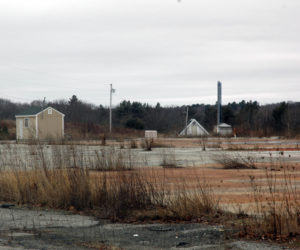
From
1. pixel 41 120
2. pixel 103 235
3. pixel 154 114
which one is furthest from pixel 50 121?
pixel 103 235

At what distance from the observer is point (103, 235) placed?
28.5 feet

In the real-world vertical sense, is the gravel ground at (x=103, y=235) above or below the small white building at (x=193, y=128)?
below

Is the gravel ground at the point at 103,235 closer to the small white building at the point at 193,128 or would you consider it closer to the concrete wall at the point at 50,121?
the concrete wall at the point at 50,121

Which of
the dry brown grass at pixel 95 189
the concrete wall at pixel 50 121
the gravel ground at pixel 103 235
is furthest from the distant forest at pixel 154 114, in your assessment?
the gravel ground at pixel 103 235

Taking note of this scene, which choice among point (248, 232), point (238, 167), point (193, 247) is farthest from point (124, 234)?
point (238, 167)

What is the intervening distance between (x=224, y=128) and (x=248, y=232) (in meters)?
70.3

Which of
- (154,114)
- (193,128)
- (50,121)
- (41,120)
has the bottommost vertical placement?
(193,128)

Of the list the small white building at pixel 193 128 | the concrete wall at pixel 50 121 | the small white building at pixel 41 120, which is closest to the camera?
the small white building at pixel 41 120

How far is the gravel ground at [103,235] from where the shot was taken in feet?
25.7

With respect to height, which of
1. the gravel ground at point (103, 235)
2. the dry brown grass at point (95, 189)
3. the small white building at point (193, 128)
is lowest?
the gravel ground at point (103, 235)

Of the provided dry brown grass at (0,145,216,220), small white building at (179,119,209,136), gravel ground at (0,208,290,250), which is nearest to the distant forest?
small white building at (179,119,209,136)

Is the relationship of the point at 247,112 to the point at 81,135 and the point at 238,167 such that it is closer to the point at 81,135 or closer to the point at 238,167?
the point at 238,167

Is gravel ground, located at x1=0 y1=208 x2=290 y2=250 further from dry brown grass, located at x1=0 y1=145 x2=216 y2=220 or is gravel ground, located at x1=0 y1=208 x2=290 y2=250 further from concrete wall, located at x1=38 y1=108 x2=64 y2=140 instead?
concrete wall, located at x1=38 y1=108 x2=64 y2=140

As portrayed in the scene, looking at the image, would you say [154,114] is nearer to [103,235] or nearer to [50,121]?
[50,121]
